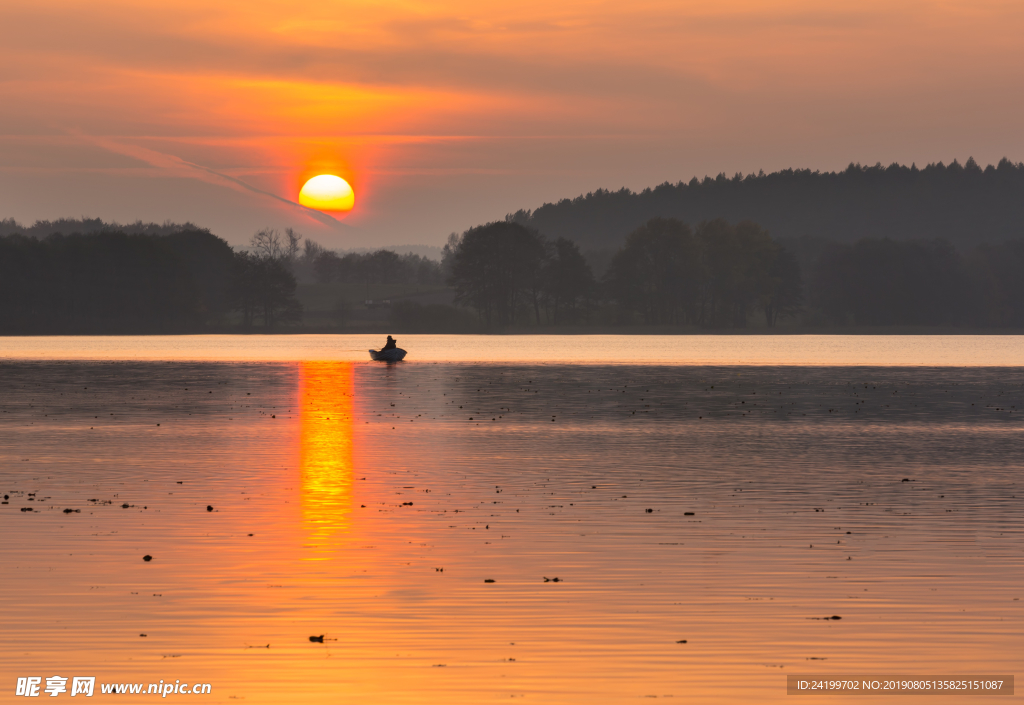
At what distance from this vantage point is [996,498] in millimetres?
25969

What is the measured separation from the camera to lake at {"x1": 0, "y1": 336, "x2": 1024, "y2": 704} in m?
13.6

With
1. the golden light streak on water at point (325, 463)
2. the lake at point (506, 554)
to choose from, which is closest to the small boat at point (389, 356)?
the golden light streak on water at point (325, 463)

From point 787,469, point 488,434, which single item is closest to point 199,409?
point 488,434

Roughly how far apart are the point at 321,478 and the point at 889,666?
695 inches

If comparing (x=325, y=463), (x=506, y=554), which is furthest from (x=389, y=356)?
(x=506, y=554)

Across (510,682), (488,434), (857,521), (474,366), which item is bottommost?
(510,682)

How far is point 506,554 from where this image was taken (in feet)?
65.1

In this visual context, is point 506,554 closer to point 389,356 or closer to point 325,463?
point 325,463

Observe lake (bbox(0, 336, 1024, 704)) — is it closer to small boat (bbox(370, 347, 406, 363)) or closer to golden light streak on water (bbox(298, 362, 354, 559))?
golden light streak on water (bbox(298, 362, 354, 559))

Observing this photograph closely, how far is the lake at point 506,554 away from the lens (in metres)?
13.6

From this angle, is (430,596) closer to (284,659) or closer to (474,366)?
(284,659)

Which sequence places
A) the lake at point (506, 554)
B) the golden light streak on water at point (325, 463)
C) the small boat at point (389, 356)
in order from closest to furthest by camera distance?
the lake at point (506, 554)
the golden light streak on water at point (325, 463)
the small boat at point (389, 356)

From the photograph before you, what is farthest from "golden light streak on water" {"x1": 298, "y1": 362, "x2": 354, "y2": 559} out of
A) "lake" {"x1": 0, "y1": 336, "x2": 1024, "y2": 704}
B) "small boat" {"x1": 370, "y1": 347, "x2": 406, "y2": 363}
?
"small boat" {"x1": 370, "y1": 347, "x2": 406, "y2": 363}

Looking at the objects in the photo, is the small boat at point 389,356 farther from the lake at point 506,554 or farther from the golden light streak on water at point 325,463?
the lake at point 506,554
